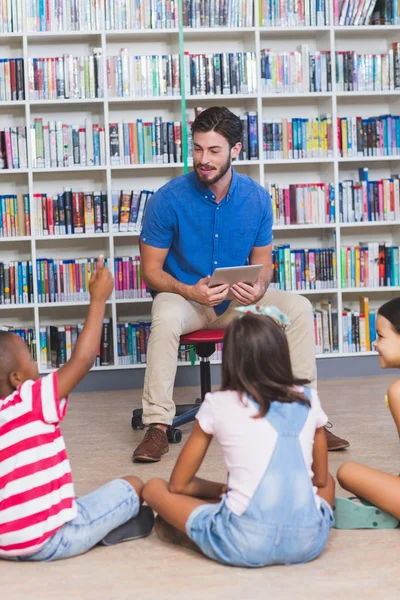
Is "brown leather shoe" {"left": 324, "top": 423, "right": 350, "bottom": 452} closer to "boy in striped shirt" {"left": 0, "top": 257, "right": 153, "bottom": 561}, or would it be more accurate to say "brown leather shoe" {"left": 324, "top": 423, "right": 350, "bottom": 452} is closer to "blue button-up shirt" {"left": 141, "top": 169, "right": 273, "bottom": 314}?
"blue button-up shirt" {"left": 141, "top": 169, "right": 273, "bottom": 314}

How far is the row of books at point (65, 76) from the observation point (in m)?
4.49

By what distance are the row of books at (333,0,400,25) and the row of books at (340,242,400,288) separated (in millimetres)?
1146

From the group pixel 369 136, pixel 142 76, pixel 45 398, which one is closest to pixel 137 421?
pixel 45 398

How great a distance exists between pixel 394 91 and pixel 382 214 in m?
0.63

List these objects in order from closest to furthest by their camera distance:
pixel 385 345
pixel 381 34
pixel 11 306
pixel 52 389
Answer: pixel 52 389 < pixel 385 345 < pixel 11 306 < pixel 381 34

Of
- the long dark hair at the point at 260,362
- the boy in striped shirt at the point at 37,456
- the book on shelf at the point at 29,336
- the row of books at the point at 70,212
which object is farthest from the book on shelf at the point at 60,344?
the long dark hair at the point at 260,362

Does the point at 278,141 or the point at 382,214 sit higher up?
the point at 278,141

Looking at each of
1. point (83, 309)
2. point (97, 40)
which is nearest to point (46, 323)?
point (83, 309)

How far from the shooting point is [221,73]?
4602 millimetres

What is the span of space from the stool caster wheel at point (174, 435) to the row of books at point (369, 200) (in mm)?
1836

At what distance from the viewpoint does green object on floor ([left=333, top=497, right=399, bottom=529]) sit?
2.30 meters

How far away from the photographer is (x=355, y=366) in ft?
15.8

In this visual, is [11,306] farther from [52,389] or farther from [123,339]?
[52,389]

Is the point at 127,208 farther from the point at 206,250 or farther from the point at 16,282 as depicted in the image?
the point at 206,250
